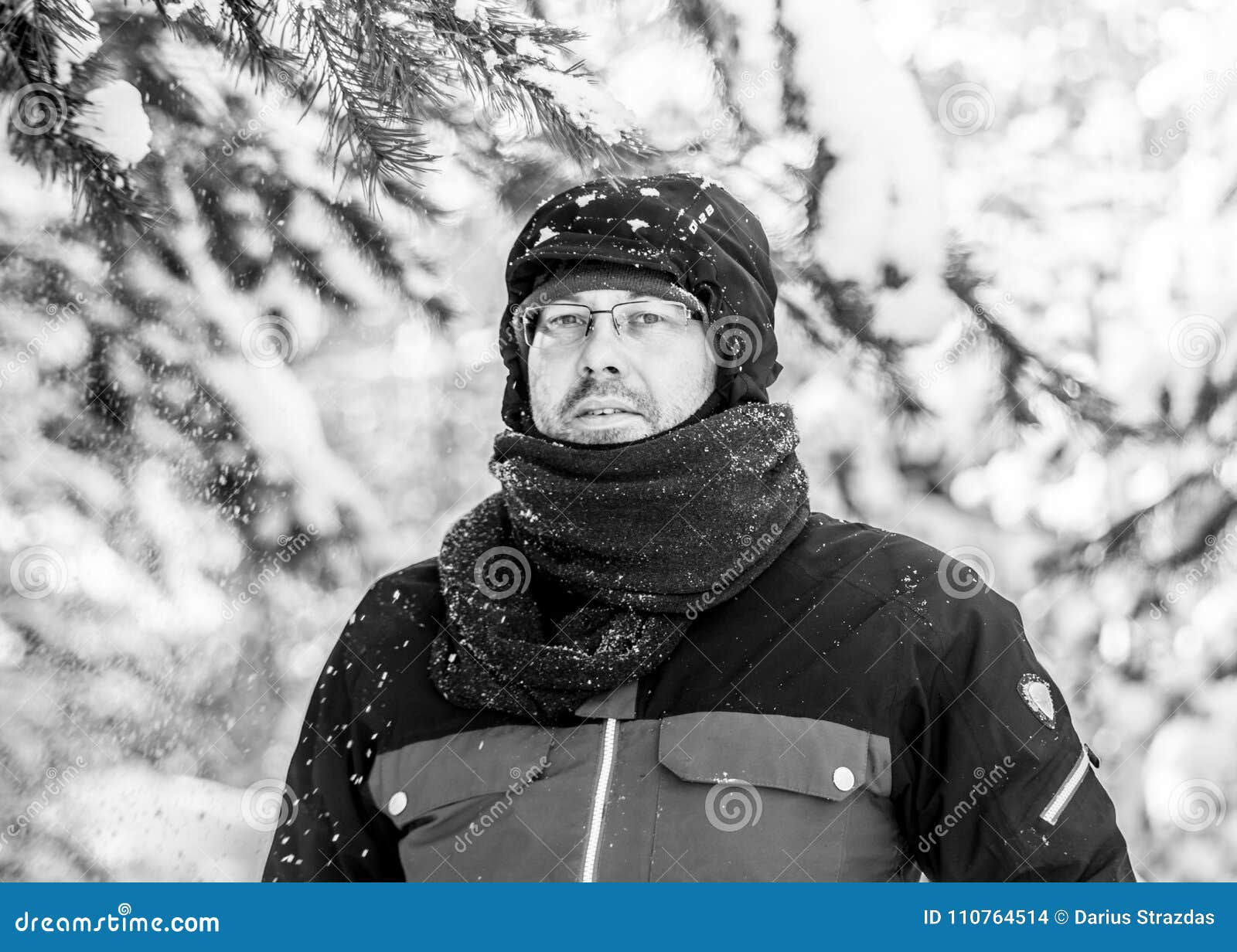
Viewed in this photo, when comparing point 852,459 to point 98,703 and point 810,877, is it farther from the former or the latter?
point 98,703

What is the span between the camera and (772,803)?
72.5 inches

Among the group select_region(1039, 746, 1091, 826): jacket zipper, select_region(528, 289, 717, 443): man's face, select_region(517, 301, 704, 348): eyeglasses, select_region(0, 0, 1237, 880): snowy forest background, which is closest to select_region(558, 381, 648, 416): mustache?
select_region(528, 289, 717, 443): man's face

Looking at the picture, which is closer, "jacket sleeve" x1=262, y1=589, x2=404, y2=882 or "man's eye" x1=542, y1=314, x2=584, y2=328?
"jacket sleeve" x1=262, y1=589, x2=404, y2=882

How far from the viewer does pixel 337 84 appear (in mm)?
1887

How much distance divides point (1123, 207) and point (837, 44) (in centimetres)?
85

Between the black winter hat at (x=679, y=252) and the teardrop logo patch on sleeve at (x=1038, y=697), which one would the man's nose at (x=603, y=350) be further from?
the teardrop logo patch on sleeve at (x=1038, y=697)

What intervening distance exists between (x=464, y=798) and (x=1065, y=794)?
1.01m

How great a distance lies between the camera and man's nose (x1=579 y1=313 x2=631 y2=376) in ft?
7.12

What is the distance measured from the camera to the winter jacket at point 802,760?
1806 millimetres

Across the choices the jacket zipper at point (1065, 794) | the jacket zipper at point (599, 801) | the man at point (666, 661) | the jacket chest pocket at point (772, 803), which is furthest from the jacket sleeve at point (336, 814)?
the jacket zipper at point (1065, 794)

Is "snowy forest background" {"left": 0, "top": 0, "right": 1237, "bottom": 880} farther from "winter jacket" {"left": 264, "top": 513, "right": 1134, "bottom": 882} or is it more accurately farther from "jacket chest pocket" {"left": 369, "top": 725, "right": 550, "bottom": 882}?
"winter jacket" {"left": 264, "top": 513, "right": 1134, "bottom": 882}

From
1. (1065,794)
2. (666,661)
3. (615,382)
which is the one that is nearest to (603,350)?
(615,382)

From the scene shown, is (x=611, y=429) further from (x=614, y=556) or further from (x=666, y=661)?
(x=666, y=661)

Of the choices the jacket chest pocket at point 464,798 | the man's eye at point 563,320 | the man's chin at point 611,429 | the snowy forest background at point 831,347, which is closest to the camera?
the jacket chest pocket at point 464,798
